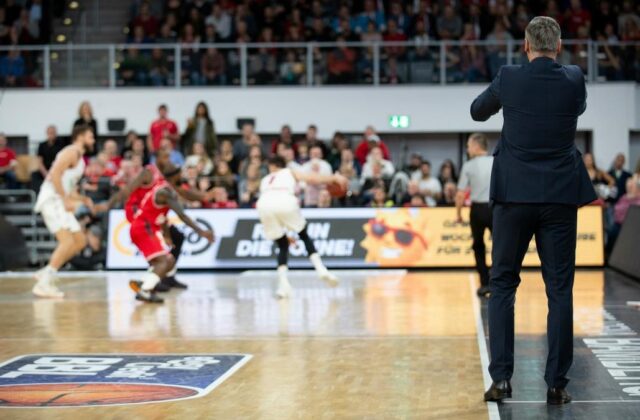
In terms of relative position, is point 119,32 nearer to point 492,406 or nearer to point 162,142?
point 162,142

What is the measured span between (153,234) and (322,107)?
11.8m

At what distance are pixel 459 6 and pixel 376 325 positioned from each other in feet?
53.7

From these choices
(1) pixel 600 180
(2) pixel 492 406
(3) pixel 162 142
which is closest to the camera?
(2) pixel 492 406

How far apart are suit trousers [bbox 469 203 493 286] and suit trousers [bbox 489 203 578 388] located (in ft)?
23.7

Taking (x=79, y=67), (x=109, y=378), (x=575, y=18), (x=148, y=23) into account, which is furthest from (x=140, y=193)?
(x=575, y=18)

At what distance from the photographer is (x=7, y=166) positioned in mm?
23812

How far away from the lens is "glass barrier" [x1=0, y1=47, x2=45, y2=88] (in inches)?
1025

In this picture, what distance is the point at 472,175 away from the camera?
14.8m

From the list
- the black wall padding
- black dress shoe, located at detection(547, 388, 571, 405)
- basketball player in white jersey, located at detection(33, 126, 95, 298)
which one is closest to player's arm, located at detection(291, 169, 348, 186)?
basketball player in white jersey, located at detection(33, 126, 95, 298)

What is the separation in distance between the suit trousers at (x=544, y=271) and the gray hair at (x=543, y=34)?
978 millimetres

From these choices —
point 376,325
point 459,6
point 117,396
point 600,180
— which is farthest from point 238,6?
point 117,396

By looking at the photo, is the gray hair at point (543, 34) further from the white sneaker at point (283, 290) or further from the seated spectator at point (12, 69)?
the seated spectator at point (12, 69)

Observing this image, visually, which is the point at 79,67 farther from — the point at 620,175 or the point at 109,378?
the point at 109,378

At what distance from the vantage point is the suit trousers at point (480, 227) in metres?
14.9
